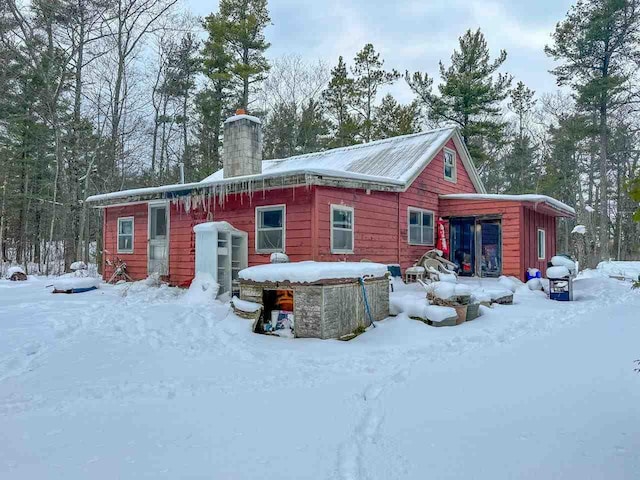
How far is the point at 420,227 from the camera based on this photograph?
12.1 metres

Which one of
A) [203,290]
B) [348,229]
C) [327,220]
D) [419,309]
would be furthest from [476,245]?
[203,290]

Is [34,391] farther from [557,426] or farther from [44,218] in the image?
[44,218]

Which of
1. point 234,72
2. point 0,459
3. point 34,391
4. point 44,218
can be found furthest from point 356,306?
point 44,218

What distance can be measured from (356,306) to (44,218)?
25.0 m

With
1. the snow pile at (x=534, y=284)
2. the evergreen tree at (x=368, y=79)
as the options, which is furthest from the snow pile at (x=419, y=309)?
the evergreen tree at (x=368, y=79)

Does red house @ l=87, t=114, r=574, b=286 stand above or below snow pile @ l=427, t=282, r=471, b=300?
above

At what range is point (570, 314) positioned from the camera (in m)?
7.98

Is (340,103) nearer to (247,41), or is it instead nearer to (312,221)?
(247,41)

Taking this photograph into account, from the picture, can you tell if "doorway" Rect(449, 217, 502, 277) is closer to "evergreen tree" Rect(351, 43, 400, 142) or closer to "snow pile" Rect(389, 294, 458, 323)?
"snow pile" Rect(389, 294, 458, 323)

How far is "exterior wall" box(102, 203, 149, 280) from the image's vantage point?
1167 cm

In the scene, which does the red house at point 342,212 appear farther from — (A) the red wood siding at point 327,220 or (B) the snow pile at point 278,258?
(B) the snow pile at point 278,258

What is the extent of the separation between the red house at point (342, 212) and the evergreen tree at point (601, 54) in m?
7.98

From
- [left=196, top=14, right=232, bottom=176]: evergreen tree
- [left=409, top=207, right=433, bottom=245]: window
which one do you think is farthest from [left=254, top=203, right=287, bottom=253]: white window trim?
[left=196, top=14, right=232, bottom=176]: evergreen tree

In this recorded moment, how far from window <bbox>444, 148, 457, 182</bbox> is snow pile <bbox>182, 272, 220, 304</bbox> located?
27.9 feet
